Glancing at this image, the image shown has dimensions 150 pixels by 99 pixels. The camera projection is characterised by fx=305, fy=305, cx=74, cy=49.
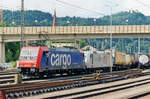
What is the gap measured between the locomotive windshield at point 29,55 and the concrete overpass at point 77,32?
29976mm

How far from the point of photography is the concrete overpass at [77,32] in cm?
6198

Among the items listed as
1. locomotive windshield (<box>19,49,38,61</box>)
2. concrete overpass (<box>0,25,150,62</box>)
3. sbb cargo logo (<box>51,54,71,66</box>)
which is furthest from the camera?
concrete overpass (<box>0,25,150,62</box>)

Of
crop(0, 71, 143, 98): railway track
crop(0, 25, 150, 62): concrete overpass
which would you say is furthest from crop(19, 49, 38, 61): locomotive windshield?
crop(0, 25, 150, 62): concrete overpass

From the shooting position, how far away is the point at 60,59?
34.4m

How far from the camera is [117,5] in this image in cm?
5044

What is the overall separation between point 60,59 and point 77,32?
100 feet

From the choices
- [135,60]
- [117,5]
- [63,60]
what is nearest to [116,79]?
[63,60]

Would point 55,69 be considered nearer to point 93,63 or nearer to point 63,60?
point 63,60

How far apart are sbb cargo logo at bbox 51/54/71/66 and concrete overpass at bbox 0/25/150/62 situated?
2642 cm

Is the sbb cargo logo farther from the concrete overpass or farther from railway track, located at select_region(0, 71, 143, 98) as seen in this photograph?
the concrete overpass

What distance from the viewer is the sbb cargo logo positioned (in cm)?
3302

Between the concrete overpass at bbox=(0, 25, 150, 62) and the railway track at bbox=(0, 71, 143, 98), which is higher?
the concrete overpass at bbox=(0, 25, 150, 62)

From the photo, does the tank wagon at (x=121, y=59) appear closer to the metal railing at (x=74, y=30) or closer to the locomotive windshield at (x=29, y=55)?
the metal railing at (x=74, y=30)

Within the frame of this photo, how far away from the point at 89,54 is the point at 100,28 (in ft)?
72.0
